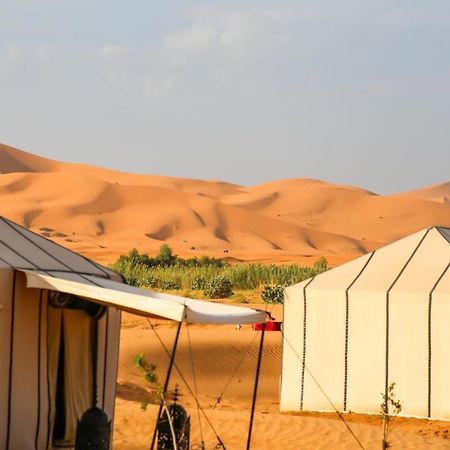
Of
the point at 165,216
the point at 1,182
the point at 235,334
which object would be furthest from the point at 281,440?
the point at 1,182

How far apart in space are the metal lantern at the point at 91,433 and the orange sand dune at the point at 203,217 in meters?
40.8

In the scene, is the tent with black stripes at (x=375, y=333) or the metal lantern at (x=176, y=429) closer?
the metal lantern at (x=176, y=429)

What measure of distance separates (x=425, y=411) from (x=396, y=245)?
2.44 metres

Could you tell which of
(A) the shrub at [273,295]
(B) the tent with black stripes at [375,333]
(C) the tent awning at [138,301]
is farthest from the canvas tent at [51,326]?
(A) the shrub at [273,295]

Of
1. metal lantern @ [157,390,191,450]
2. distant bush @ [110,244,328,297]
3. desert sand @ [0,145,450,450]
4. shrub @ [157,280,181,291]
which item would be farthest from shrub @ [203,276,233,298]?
metal lantern @ [157,390,191,450]

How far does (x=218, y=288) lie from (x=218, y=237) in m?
43.4

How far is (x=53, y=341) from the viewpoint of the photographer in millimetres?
11328

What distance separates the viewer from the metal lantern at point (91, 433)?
1042 centimetres

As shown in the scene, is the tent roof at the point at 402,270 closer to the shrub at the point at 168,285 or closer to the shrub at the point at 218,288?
the shrub at the point at 218,288

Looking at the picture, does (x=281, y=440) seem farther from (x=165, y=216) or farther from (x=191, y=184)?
(x=191, y=184)

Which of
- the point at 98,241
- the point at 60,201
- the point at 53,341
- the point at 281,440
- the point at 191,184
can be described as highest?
the point at 191,184

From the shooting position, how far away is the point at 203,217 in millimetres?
80438

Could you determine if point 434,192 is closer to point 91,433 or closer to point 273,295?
point 273,295

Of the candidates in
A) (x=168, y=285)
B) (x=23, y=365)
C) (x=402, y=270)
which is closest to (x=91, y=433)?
(x=23, y=365)
